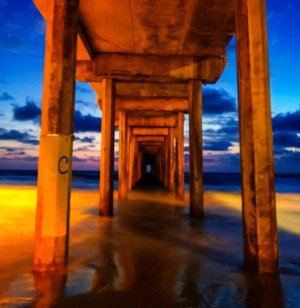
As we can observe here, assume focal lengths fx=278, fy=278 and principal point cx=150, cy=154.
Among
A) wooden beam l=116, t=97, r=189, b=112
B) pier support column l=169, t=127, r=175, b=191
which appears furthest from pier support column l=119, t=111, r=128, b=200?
pier support column l=169, t=127, r=175, b=191

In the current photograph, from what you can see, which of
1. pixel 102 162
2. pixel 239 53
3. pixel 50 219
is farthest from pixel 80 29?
pixel 50 219

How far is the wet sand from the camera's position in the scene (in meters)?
3.02

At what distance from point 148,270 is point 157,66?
651 cm

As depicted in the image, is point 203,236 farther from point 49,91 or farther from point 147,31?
point 147,31

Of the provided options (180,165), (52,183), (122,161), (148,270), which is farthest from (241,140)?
(122,161)

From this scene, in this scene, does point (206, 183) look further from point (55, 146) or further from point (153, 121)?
point (55, 146)

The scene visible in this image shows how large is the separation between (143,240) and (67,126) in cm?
289

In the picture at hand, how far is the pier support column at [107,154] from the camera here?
8.64 m

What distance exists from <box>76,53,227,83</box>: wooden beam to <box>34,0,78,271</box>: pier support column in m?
4.48

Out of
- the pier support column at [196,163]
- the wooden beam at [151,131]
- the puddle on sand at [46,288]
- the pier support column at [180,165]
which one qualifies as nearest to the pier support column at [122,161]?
the pier support column at [180,165]

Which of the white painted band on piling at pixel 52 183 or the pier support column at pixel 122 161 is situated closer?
the white painted band on piling at pixel 52 183

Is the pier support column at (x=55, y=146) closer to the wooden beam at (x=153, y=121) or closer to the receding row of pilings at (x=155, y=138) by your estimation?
the receding row of pilings at (x=155, y=138)

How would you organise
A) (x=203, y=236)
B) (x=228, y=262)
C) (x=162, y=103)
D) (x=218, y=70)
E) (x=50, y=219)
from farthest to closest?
(x=162, y=103), (x=218, y=70), (x=203, y=236), (x=228, y=262), (x=50, y=219)

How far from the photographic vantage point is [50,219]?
13.0ft
